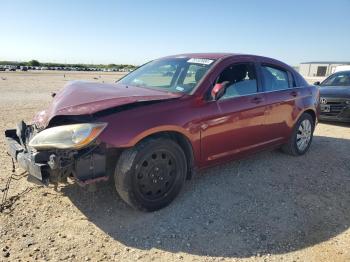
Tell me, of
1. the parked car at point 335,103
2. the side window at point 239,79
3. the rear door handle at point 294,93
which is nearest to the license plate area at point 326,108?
the parked car at point 335,103

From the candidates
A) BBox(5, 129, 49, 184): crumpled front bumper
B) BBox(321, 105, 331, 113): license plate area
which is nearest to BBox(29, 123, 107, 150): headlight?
BBox(5, 129, 49, 184): crumpled front bumper

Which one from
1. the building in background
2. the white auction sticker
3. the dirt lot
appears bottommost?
the dirt lot

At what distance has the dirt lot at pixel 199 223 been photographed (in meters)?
2.98

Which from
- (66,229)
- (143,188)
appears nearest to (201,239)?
(143,188)

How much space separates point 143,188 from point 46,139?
3.63 feet

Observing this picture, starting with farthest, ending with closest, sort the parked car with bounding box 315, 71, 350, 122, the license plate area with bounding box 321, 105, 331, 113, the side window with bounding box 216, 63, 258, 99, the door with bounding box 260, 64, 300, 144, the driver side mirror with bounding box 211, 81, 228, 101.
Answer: the license plate area with bounding box 321, 105, 331, 113
the parked car with bounding box 315, 71, 350, 122
the door with bounding box 260, 64, 300, 144
the side window with bounding box 216, 63, 258, 99
the driver side mirror with bounding box 211, 81, 228, 101

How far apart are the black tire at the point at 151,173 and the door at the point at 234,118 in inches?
18.1

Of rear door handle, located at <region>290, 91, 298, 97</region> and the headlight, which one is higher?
rear door handle, located at <region>290, 91, 298, 97</region>

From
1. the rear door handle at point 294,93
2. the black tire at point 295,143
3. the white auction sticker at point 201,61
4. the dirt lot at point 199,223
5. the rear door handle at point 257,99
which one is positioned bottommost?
the dirt lot at point 199,223

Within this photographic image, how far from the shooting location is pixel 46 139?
3.12m

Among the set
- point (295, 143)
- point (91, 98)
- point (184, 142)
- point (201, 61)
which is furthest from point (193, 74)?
point (295, 143)

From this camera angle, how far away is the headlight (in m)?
3.00

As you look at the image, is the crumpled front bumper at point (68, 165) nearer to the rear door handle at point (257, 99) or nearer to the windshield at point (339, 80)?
the rear door handle at point (257, 99)

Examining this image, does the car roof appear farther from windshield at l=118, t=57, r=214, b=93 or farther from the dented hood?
the dented hood
